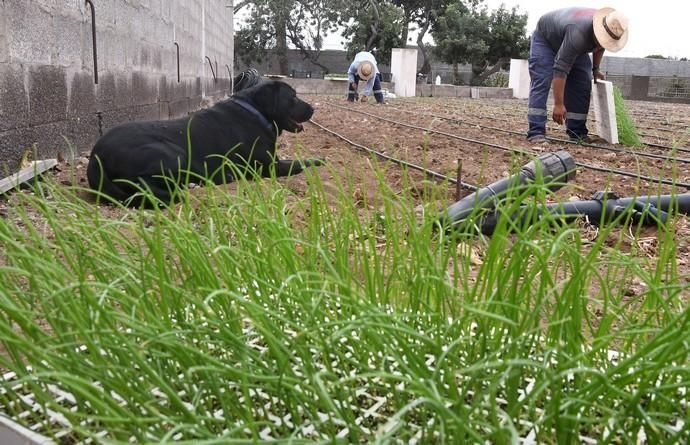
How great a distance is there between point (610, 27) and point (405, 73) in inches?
637

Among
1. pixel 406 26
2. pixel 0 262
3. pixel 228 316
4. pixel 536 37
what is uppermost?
pixel 406 26

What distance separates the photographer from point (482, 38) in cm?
3472

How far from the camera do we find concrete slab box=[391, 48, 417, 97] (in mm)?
21797

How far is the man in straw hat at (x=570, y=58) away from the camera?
6004 mm

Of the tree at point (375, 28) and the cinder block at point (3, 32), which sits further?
the tree at point (375, 28)

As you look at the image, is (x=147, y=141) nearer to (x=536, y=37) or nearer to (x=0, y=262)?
(x=0, y=262)

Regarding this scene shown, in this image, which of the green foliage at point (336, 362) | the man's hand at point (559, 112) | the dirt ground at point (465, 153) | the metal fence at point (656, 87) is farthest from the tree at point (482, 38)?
the green foliage at point (336, 362)

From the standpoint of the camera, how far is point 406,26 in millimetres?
40000

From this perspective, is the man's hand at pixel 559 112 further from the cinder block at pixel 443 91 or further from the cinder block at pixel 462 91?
the cinder block at pixel 462 91

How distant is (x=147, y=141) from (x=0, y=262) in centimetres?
176

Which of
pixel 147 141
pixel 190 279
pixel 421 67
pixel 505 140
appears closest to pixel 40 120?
pixel 147 141

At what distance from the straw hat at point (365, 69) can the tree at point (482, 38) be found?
822 inches

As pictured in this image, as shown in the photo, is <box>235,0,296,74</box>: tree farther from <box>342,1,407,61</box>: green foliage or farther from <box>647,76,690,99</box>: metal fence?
→ <box>647,76,690,99</box>: metal fence

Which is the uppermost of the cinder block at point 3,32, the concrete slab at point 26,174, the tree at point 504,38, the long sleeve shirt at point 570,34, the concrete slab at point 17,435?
the tree at point 504,38
